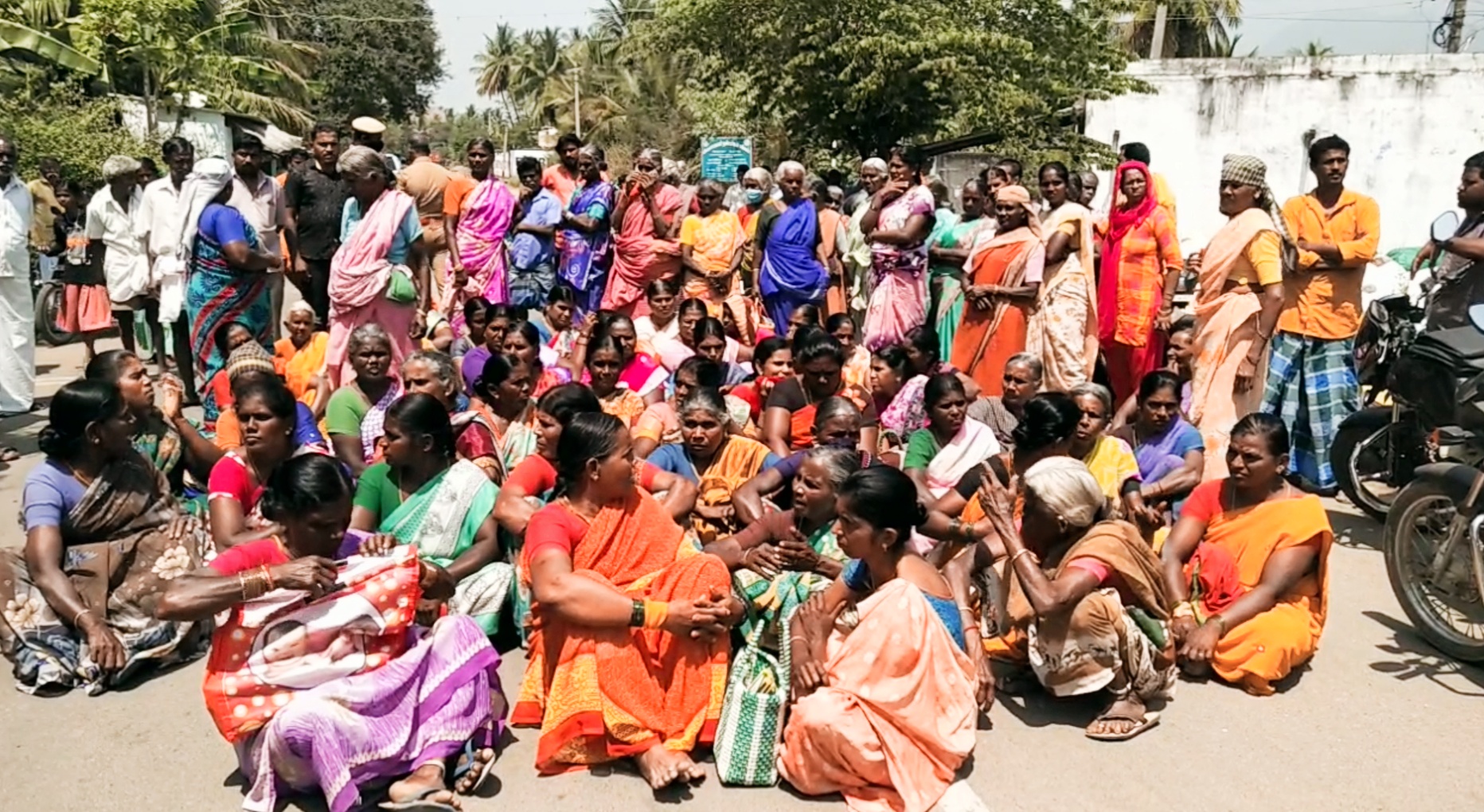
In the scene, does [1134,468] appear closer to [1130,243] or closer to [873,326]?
[1130,243]

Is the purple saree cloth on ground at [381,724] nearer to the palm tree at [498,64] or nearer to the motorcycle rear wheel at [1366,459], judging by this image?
the motorcycle rear wheel at [1366,459]

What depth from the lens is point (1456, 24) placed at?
22953 mm

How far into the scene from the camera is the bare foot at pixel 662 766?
10.3 feet

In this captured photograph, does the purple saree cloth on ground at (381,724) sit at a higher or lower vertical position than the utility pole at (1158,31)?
lower

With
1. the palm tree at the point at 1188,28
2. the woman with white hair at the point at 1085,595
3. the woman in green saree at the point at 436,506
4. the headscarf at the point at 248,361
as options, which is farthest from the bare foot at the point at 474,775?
the palm tree at the point at 1188,28

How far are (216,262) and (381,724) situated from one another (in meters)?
4.61

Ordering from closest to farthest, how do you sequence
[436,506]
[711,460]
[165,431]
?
[436,506] < [165,431] < [711,460]

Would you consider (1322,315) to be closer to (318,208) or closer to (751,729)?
(751,729)

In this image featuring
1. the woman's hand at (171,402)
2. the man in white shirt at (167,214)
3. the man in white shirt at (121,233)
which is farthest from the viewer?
the man in white shirt at (121,233)

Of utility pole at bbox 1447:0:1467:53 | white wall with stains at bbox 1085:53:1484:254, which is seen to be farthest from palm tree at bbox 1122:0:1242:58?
white wall with stains at bbox 1085:53:1484:254

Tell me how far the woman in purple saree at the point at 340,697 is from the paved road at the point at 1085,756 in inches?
6.3

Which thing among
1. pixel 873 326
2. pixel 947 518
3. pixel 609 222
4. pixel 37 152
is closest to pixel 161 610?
pixel 947 518

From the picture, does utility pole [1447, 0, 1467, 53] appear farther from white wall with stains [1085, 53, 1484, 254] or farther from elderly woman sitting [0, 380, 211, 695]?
elderly woman sitting [0, 380, 211, 695]

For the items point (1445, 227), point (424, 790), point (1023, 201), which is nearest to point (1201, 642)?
point (424, 790)
